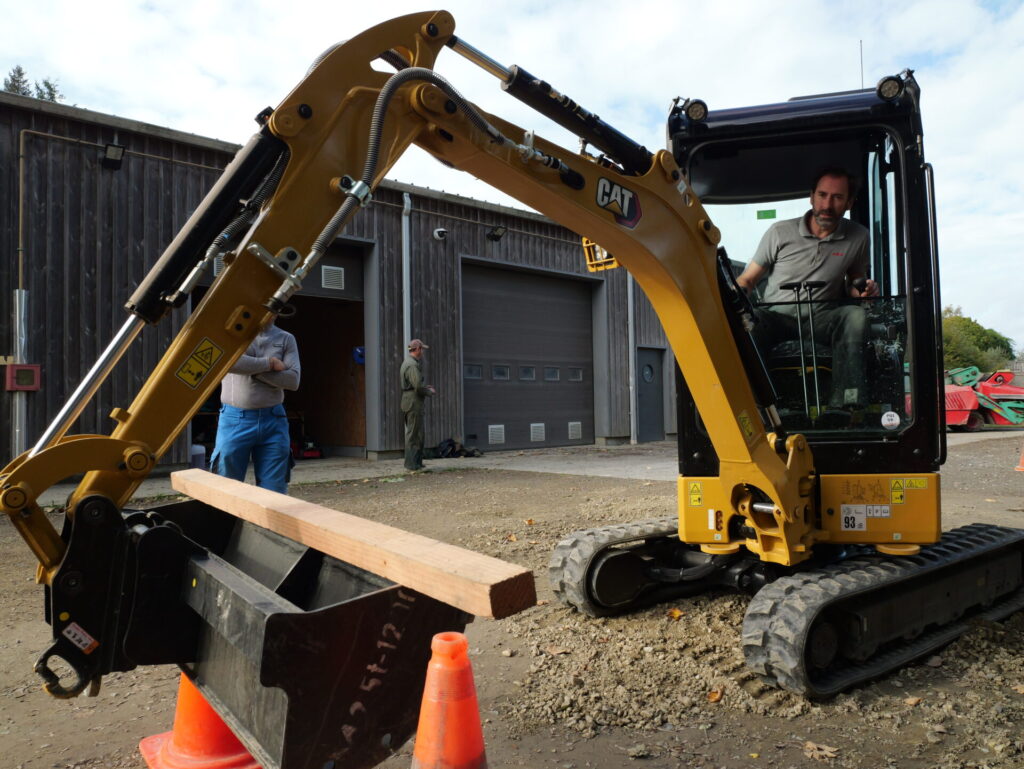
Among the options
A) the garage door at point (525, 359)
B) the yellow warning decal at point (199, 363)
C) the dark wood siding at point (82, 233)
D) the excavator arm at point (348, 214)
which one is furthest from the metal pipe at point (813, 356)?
the garage door at point (525, 359)

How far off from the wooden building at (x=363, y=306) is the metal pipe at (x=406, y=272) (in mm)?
27

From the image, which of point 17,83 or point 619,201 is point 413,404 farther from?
point 17,83

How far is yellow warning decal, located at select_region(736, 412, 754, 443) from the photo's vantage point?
3.47m

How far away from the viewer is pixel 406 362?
11.6m

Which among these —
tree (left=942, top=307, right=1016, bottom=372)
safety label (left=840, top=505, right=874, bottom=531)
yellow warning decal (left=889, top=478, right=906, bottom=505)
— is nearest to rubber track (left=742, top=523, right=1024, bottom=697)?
safety label (left=840, top=505, right=874, bottom=531)

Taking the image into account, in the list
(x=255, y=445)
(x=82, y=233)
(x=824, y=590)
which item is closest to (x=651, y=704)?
(x=824, y=590)

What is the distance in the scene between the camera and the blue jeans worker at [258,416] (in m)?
4.70

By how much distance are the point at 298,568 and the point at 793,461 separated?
232 cm

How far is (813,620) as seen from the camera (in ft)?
10.4

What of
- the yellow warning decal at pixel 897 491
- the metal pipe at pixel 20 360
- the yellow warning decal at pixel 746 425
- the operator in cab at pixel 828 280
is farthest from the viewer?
the metal pipe at pixel 20 360

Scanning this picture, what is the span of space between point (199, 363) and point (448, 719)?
1250 mm

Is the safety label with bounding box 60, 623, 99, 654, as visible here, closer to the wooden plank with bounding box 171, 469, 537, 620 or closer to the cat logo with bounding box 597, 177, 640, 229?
the wooden plank with bounding box 171, 469, 537, 620

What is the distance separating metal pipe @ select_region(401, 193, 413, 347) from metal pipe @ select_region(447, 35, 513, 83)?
1009 centimetres

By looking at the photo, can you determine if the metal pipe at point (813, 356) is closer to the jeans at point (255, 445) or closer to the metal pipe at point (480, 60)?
the metal pipe at point (480, 60)
